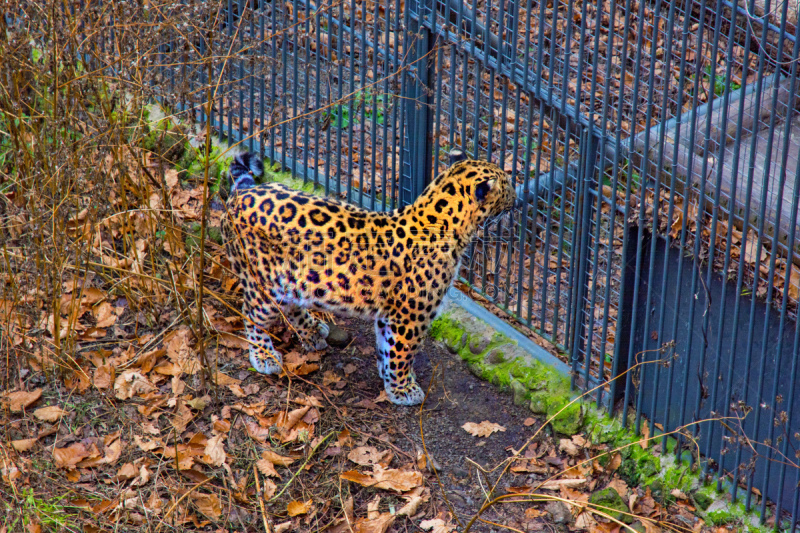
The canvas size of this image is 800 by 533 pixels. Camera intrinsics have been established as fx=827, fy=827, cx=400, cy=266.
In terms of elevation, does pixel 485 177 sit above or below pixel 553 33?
below

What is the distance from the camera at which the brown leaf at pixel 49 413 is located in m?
5.21

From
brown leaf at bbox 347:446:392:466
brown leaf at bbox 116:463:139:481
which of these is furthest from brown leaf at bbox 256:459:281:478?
brown leaf at bbox 116:463:139:481

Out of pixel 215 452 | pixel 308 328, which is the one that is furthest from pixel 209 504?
pixel 308 328

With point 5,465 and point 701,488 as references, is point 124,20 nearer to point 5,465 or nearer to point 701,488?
point 5,465

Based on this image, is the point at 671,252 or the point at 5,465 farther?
the point at 671,252

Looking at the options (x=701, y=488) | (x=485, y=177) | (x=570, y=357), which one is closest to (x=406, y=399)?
(x=570, y=357)

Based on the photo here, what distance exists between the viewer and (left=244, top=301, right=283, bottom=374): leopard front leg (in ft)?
18.8

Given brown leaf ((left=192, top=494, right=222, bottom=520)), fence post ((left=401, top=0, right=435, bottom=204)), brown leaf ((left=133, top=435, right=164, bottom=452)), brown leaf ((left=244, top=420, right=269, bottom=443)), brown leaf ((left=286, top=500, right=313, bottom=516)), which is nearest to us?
brown leaf ((left=192, top=494, right=222, bottom=520))

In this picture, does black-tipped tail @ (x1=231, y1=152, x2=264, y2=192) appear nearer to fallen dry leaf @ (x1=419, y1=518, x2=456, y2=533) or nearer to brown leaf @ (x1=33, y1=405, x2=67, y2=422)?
brown leaf @ (x1=33, y1=405, x2=67, y2=422)

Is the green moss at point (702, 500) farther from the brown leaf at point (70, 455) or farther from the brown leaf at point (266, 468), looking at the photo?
the brown leaf at point (70, 455)

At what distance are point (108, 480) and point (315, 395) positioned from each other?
1476 mm

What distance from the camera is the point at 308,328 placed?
6145 millimetres

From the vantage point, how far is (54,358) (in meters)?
5.50

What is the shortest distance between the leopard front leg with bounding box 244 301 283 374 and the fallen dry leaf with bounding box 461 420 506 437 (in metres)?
1.39
